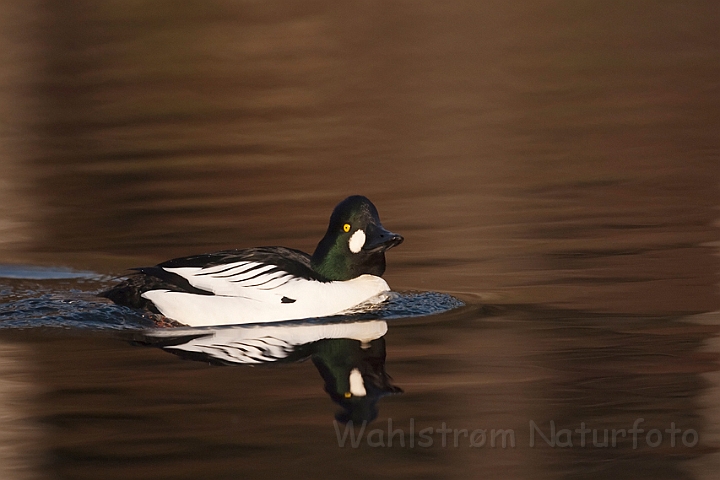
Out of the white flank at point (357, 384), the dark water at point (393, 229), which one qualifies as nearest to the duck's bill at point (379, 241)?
the dark water at point (393, 229)

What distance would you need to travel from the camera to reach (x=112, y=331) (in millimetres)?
8133

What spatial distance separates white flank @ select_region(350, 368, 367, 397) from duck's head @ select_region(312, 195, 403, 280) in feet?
5.42

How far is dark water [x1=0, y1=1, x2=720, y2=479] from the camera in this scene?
5871 mm

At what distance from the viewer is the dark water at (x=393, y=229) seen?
587 centimetres

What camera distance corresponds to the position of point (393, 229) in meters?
10.8

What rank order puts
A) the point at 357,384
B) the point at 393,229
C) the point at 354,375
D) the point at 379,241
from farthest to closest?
the point at 393,229 → the point at 379,241 → the point at 354,375 → the point at 357,384

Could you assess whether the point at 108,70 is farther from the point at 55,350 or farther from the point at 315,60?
the point at 55,350

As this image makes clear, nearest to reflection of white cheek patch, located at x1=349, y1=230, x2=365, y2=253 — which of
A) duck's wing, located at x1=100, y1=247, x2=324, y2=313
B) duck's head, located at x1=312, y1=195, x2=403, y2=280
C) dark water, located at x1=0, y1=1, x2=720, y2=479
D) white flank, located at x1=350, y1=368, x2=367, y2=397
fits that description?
duck's head, located at x1=312, y1=195, x2=403, y2=280

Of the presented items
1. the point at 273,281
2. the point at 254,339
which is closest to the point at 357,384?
the point at 254,339

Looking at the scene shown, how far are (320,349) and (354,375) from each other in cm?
66

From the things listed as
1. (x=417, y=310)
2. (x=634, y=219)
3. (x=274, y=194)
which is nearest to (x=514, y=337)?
(x=417, y=310)

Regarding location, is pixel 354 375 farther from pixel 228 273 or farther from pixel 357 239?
pixel 357 239

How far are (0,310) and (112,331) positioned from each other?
1147 mm

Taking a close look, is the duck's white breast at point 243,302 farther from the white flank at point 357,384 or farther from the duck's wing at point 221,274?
the white flank at point 357,384
